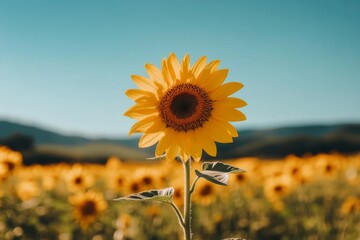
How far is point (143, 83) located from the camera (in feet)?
7.42

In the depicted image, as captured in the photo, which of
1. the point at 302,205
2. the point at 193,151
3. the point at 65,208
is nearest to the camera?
the point at 193,151

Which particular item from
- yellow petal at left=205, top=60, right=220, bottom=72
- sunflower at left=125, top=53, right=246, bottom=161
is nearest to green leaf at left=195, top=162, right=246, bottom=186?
sunflower at left=125, top=53, right=246, bottom=161

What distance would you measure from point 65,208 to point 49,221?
1.27 ft

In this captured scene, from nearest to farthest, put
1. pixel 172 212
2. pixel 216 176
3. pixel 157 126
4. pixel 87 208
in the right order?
Result: pixel 216 176 → pixel 157 126 → pixel 87 208 → pixel 172 212

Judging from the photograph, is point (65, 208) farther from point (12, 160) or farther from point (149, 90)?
point (149, 90)

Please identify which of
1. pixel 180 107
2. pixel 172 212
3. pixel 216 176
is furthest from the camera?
pixel 172 212

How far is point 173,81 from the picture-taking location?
228cm

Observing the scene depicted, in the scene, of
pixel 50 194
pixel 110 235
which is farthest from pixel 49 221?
pixel 50 194

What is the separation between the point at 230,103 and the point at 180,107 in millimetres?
304

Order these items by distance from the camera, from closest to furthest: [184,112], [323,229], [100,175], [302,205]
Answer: [184,112] → [323,229] → [302,205] → [100,175]

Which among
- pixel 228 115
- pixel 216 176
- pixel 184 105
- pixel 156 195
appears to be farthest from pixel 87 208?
pixel 216 176

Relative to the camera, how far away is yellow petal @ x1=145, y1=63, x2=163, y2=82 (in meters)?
2.23

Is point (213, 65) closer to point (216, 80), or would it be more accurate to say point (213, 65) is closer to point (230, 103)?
point (216, 80)

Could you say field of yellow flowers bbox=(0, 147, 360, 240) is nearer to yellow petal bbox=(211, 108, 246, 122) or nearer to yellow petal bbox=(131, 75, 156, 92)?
yellow petal bbox=(131, 75, 156, 92)
